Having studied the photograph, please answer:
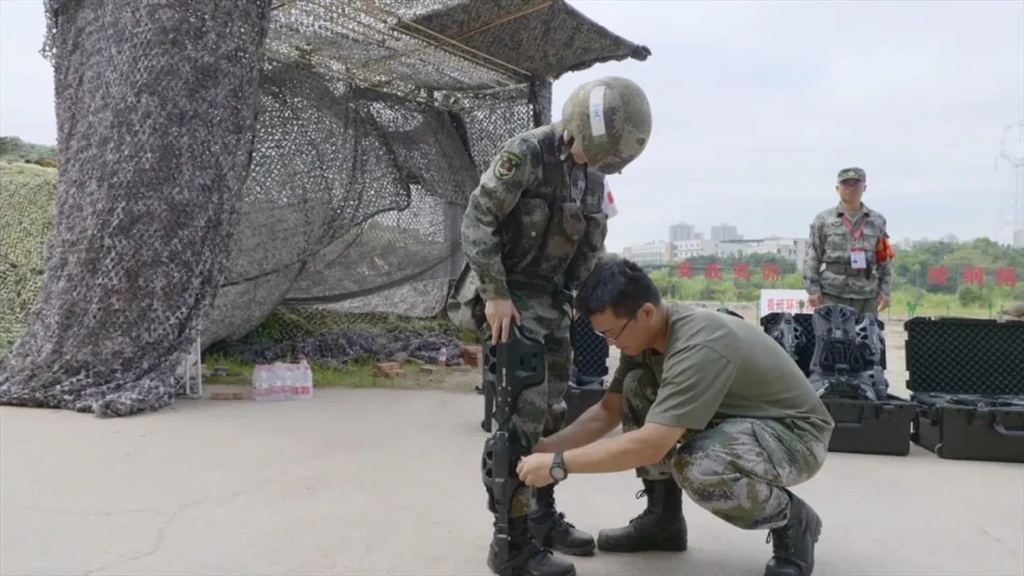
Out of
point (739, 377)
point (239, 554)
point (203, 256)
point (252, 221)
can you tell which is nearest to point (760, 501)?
point (739, 377)

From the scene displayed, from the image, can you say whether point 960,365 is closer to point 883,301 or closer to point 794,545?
point 883,301

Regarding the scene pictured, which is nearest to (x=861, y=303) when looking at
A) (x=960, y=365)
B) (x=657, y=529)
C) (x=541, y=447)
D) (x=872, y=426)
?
(x=960, y=365)

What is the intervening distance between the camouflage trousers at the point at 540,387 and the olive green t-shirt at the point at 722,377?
0.26 metres

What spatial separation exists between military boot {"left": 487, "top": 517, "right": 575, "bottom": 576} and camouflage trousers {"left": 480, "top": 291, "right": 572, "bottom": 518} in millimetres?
50

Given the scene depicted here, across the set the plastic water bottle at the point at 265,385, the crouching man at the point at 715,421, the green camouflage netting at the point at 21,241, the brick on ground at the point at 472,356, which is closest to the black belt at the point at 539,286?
the crouching man at the point at 715,421

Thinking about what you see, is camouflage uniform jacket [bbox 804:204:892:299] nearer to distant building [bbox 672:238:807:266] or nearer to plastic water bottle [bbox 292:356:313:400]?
plastic water bottle [bbox 292:356:313:400]

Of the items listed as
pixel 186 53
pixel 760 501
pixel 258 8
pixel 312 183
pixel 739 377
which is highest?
pixel 258 8

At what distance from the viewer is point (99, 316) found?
13.4ft

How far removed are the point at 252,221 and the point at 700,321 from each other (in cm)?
388

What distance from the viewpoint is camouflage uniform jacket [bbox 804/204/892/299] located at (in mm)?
4445

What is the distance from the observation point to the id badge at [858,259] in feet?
14.4

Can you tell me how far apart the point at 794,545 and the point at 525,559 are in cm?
69

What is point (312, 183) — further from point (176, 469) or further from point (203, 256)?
point (176, 469)

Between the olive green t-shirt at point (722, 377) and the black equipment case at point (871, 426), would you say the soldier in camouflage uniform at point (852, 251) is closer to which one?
the black equipment case at point (871, 426)
